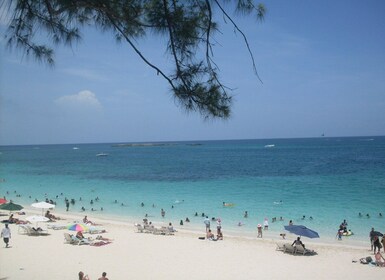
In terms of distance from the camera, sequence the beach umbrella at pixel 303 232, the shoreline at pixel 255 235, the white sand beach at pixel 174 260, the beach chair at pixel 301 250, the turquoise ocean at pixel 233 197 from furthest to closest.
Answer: the turquoise ocean at pixel 233 197
the shoreline at pixel 255 235
the beach umbrella at pixel 303 232
the beach chair at pixel 301 250
the white sand beach at pixel 174 260

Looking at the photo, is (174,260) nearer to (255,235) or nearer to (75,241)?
(75,241)

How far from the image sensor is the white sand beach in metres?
10.6

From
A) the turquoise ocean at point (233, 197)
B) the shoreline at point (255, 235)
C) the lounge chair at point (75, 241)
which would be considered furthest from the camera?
the turquoise ocean at point (233, 197)

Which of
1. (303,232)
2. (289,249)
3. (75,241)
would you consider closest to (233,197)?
(303,232)

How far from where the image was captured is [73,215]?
80.8 feet

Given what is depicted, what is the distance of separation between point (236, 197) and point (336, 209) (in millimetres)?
8407

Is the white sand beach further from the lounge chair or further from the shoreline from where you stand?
the shoreline

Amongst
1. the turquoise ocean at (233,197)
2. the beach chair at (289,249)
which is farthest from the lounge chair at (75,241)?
the beach chair at (289,249)

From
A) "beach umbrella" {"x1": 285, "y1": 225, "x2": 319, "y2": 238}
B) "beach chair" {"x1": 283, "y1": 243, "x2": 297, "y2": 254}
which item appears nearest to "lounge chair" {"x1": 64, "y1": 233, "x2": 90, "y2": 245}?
"beach chair" {"x1": 283, "y1": 243, "x2": 297, "y2": 254}

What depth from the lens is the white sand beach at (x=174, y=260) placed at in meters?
10.6

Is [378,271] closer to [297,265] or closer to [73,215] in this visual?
[297,265]

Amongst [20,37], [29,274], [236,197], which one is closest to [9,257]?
[29,274]

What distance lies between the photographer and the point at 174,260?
1241cm

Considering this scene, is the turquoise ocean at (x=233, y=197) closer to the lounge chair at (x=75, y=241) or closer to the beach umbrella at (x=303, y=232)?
the beach umbrella at (x=303, y=232)
